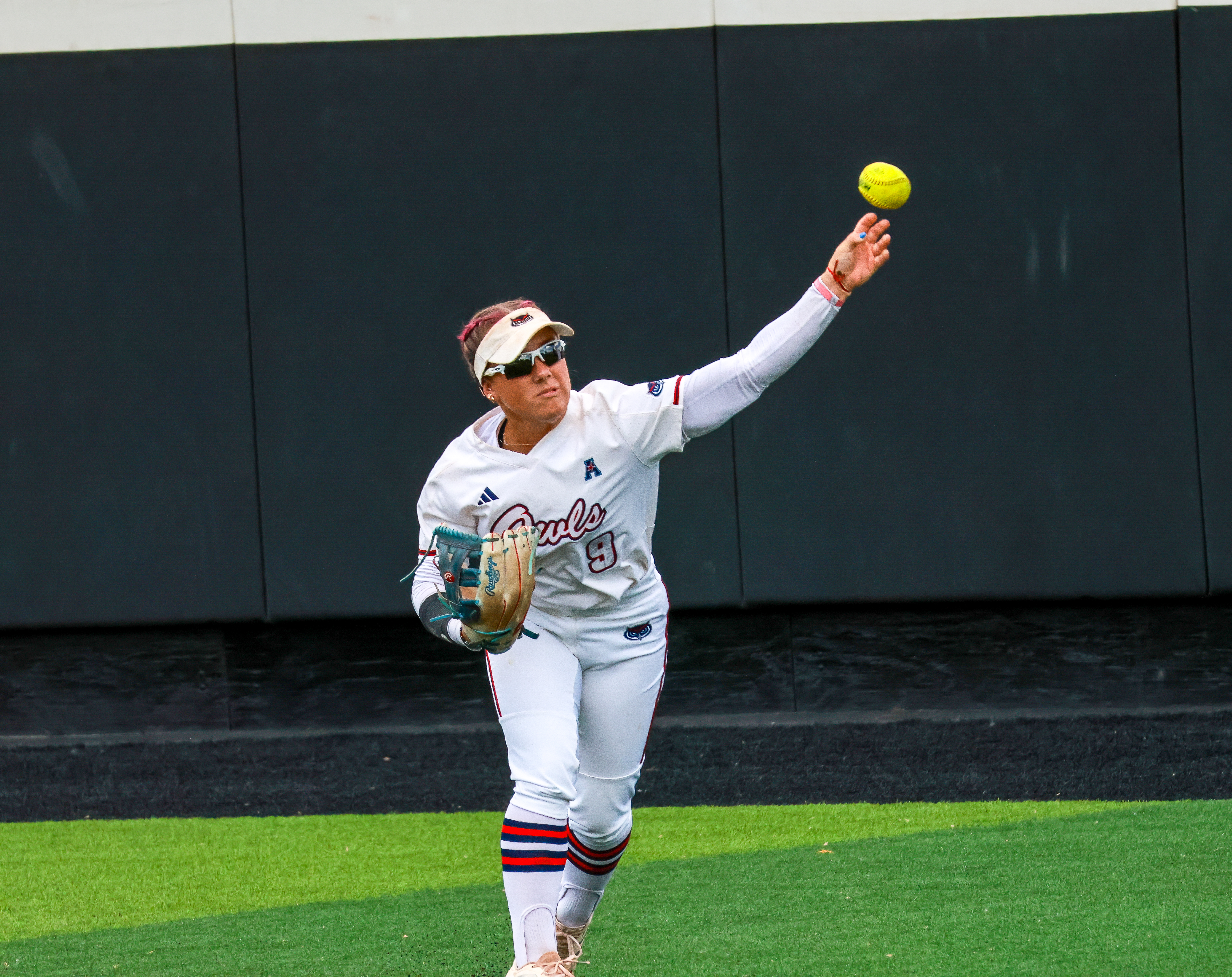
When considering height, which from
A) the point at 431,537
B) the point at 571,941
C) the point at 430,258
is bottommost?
the point at 571,941

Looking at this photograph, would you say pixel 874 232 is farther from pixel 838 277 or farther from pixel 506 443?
pixel 506 443

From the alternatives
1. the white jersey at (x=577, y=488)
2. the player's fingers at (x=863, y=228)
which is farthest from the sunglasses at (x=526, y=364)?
the player's fingers at (x=863, y=228)

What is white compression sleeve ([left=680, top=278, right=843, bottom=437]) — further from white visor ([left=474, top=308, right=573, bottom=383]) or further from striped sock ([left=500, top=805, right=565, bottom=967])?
striped sock ([left=500, top=805, right=565, bottom=967])

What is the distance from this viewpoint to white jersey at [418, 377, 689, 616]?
12.6ft

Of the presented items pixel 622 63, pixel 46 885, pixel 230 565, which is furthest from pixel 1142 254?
pixel 46 885

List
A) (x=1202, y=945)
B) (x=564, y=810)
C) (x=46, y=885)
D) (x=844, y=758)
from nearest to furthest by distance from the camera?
A: (x=564, y=810) < (x=1202, y=945) < (x=46, y=885) < (x=844, y=758)

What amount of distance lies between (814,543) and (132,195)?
4.20 meters

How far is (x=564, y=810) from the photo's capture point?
143 inches

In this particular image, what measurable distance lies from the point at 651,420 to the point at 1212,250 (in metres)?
4.76

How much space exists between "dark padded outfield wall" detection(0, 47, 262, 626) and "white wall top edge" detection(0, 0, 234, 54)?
11 centimetres

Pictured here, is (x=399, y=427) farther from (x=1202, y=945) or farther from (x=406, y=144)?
(x=1202, y=945)

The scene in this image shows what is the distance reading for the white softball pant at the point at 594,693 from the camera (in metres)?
3.82

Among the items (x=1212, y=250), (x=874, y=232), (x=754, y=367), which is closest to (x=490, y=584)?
(x=754, y=367)

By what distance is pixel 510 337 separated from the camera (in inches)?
148
